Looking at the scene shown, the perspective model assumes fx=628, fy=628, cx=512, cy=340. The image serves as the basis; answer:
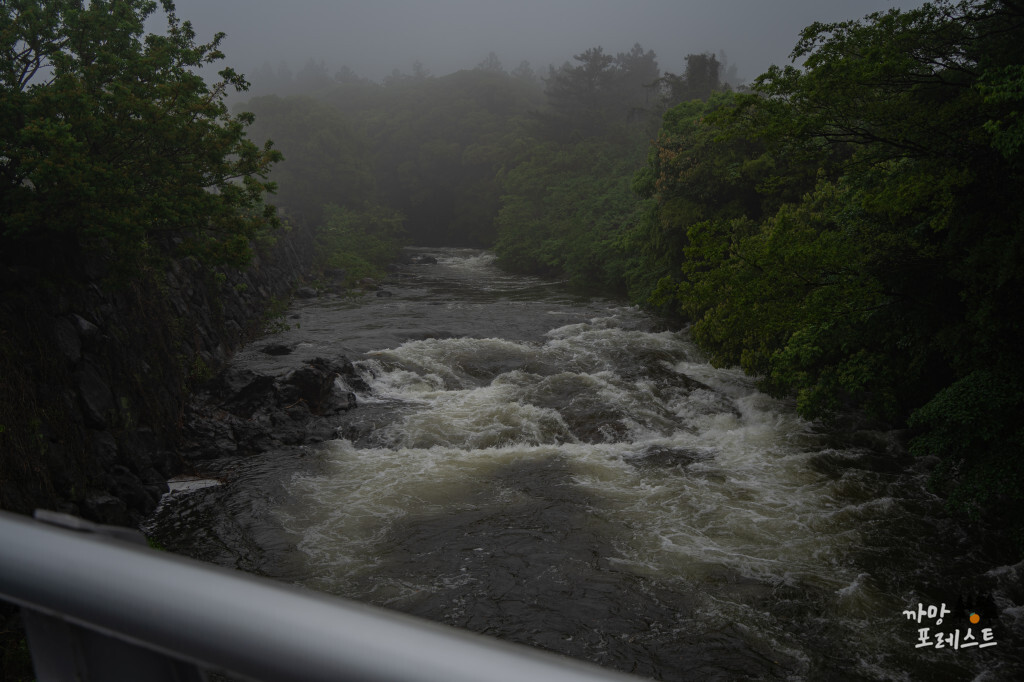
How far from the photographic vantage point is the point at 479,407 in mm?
12805

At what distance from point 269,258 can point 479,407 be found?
15300 mm

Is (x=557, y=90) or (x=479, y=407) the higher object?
(x=557, y=90)

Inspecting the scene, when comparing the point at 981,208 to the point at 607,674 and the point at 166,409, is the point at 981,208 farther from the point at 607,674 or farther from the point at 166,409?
the point at 166,409

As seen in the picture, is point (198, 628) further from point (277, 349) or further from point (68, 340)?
point (277, 349)

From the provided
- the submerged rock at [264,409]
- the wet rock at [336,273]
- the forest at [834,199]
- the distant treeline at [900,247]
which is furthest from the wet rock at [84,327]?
the wet rock at [336,273]

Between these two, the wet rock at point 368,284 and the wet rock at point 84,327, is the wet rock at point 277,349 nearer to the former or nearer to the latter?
the wet rock at point 84,327

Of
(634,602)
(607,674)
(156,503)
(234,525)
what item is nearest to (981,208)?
(634,602)

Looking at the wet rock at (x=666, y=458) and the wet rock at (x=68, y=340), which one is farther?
the wet rock at (x=666, y=458)

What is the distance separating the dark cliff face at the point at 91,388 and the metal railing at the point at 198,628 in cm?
687

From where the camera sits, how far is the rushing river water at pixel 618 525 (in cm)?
639

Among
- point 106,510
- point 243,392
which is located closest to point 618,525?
point 106,510

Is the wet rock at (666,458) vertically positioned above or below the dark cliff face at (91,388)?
below

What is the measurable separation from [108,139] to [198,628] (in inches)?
411

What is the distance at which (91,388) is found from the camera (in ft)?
28.6
